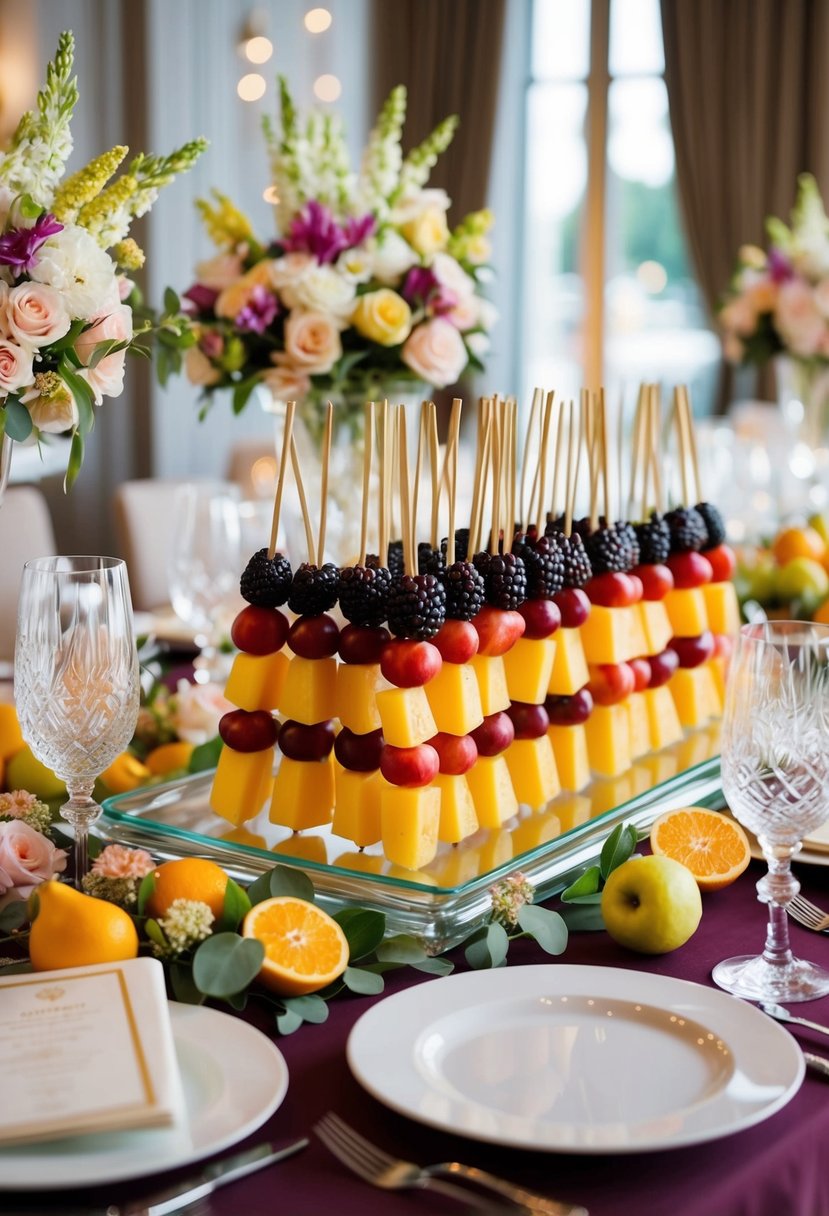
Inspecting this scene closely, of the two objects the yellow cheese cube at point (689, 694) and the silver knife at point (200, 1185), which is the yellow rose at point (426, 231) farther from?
the silver knife at point (200, 1185)

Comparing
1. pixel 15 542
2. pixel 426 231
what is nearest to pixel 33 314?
pixel 426 231

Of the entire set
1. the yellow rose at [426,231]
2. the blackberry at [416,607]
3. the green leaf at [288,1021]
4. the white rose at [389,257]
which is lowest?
the green leaf at [288,1021]

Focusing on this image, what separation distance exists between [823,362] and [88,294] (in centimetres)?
264

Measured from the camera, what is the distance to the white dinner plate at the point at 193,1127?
2.34 ft

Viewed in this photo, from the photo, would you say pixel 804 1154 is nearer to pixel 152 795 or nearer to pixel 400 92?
pixel 152 795

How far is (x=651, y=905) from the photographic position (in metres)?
1.02

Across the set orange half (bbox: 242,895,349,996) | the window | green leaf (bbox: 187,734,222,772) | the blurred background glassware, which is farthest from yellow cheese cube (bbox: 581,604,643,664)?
the window

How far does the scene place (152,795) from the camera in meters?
1.28

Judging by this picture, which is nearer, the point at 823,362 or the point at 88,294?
the point at 88,294

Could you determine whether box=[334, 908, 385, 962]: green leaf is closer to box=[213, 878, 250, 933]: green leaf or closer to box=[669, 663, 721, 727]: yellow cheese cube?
box=[213, 878, 250, 933]: green leaf

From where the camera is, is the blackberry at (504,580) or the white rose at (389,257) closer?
the blackberry at (504,580)

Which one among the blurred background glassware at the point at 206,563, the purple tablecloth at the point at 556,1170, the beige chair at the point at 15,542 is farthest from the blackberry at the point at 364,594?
the beige chair at the point at 15,542

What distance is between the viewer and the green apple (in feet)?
3.36

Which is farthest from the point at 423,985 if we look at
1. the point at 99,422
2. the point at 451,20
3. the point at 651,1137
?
the point at 451,20
